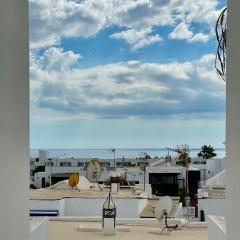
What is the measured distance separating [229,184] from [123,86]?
13509 millimetres

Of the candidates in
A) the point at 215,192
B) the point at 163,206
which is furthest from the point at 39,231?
the point at 215,192

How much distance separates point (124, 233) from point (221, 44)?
3656 millimetres

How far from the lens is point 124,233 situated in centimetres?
569

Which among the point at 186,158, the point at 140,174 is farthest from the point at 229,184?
the point at 140,174

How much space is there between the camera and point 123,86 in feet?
50.9

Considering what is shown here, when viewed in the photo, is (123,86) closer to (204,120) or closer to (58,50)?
(204,120)

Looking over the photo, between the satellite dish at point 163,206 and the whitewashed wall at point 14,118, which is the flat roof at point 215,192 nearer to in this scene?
the satellite dish at point 163,206

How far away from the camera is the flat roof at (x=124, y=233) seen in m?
5.43

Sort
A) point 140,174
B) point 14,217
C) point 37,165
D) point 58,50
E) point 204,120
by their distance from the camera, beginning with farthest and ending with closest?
point 37,165, point 140,174, point 204,120, point 58,50, point 14,217

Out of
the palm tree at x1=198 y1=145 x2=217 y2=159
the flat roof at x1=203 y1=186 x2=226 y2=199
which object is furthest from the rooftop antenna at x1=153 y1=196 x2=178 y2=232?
the palm tree at x1=198 y1=145 x2=217 y2=159

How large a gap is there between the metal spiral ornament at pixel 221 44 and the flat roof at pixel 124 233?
10.6 ft

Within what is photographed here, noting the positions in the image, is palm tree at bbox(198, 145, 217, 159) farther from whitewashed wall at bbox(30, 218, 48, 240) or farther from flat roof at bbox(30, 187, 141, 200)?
whitewashed wall at bbox(30, 218, 48, 240)

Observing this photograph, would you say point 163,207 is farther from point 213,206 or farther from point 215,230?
point 213,206

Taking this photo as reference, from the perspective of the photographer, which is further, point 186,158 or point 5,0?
point 186,158
